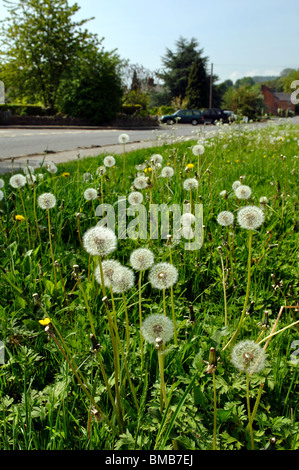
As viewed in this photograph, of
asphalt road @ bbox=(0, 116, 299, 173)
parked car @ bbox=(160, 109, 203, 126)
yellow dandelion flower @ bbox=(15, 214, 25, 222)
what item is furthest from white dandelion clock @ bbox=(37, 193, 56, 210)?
parked car @ bbox=(160, 109, 203, 126)

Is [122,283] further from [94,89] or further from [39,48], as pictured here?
[39,48]

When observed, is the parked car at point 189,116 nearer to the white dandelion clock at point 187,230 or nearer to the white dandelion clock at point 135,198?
the white dandelion clock at point 135,198

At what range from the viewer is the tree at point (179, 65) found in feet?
171

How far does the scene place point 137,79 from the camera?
38.1 m

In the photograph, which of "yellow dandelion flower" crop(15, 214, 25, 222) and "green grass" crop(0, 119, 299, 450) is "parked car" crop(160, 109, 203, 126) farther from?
"green grass" crop(0, 119, 299, 450)

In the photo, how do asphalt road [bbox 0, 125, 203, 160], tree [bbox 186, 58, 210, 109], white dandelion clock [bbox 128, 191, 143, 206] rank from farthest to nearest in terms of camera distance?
tree [bbox 186, 58, 210, 109]
asphalt road [bbox 0, 125, 203, 160]
white dandelion clock [bbox 128, 191, 143, 206]

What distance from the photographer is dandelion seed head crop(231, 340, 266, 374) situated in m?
0.96

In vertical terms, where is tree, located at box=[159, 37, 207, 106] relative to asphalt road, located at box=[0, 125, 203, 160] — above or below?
above

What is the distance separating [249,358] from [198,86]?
54.5 m

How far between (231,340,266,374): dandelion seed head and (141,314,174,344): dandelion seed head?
0.20 meters

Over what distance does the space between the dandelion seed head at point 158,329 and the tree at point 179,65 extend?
180 ft

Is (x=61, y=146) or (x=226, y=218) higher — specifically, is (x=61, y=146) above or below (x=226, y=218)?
above

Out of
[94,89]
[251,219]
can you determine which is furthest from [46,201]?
[94,89]

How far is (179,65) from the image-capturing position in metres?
53.3
